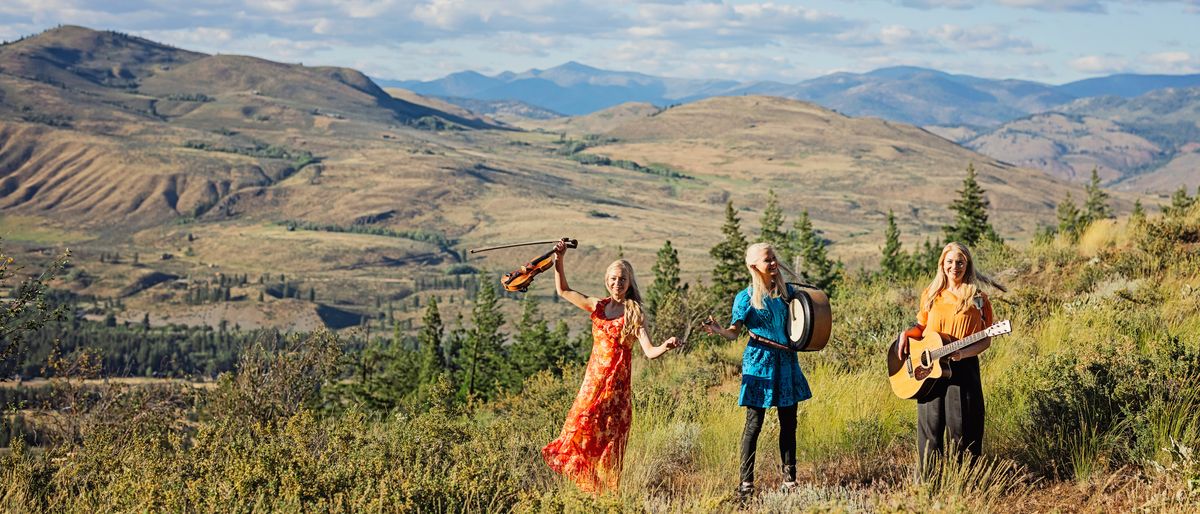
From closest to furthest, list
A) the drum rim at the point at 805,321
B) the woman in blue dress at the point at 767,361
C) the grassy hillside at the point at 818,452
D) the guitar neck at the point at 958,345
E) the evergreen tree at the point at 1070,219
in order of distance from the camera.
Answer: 1. the grassy hillside at the point at 818,452
2. the guitar neck at the point at 958,345
3. the drum rim at the point at 805,321
4. the woman in blue dress at the point at 767,361
5. the evergreen tree at the point at 1070,219

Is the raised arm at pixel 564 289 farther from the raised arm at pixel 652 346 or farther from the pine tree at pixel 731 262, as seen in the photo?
the pine tree at pixel 731 262


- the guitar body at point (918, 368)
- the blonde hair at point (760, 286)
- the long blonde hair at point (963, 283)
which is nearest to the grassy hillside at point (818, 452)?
the guitar body at point (918, 368)

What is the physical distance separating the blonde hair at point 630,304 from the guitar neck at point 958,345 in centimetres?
192

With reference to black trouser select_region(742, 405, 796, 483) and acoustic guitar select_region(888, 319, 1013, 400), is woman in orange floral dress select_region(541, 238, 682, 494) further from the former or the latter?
acoustic guitar select_region(888, 319, 1013, 400)

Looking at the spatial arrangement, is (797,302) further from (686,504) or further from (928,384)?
(686,504)

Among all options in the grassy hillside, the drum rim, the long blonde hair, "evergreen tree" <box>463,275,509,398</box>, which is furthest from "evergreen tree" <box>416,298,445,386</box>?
the long blonde hair

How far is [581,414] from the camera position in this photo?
6.82 m

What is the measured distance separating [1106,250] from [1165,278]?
2.63 m

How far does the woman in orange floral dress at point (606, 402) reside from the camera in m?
6.75

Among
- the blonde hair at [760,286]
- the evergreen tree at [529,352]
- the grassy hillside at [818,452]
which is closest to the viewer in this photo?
the grassy hillside at [818,452]

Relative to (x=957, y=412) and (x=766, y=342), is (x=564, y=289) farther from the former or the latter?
(x=957, y=412)

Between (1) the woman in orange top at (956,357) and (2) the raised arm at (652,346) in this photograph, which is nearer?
(2) the raised arm at (652,346)

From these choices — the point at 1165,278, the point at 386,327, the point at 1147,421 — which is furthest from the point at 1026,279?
the point at 386,327

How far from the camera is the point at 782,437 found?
265 inches
